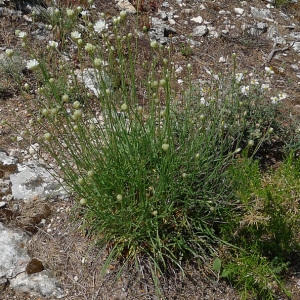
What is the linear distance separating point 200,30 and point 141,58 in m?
1.03

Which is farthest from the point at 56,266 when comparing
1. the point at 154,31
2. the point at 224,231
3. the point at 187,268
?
the point at 154,31

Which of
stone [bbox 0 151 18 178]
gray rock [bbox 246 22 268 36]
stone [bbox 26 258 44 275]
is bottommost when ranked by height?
stone [bbox 26 258 44 275]

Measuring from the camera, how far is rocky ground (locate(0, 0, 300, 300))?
8.45 ft

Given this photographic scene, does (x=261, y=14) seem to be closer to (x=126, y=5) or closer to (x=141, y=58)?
(x=126, y=5)

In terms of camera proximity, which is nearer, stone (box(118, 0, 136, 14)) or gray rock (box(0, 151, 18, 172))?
gray rock (box(0, 151, 18, 172))

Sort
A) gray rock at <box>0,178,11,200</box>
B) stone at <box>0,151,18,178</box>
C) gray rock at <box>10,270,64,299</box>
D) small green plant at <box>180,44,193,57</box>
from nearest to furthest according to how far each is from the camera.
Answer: gray rock at <box>10,270,64,299</box> → gray rock at <box>0,178,11,200</box> → stone at <box>0,151,18,178</box> → small green plant at <box>180,44,193,57</box>

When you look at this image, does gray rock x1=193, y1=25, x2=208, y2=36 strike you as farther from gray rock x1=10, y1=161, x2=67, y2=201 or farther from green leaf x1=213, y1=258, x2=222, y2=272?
green leaf x1=213, y1=258, x2=222, y2=272

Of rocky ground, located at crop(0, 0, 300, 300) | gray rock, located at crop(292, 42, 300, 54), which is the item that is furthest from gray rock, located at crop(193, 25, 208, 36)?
gray rock, located at crop(292, 42, 300, 54)

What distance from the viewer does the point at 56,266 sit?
2.65 m

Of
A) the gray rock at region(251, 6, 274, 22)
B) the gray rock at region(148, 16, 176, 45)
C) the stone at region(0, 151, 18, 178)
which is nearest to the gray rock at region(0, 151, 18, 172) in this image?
the stone at region(0, 151, 18, 178)

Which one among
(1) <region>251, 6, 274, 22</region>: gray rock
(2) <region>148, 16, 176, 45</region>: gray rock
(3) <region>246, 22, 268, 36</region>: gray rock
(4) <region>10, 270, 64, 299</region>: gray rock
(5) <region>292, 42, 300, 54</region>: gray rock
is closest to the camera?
(4) <region>10, 270, 64, 299</region>: gray rock

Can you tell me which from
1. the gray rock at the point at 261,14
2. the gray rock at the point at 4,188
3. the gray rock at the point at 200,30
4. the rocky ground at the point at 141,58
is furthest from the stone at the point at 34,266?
the gray rock at the point at 261,14

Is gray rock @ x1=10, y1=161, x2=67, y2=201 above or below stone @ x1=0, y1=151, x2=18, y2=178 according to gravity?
below

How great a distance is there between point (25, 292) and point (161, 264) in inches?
35.3
